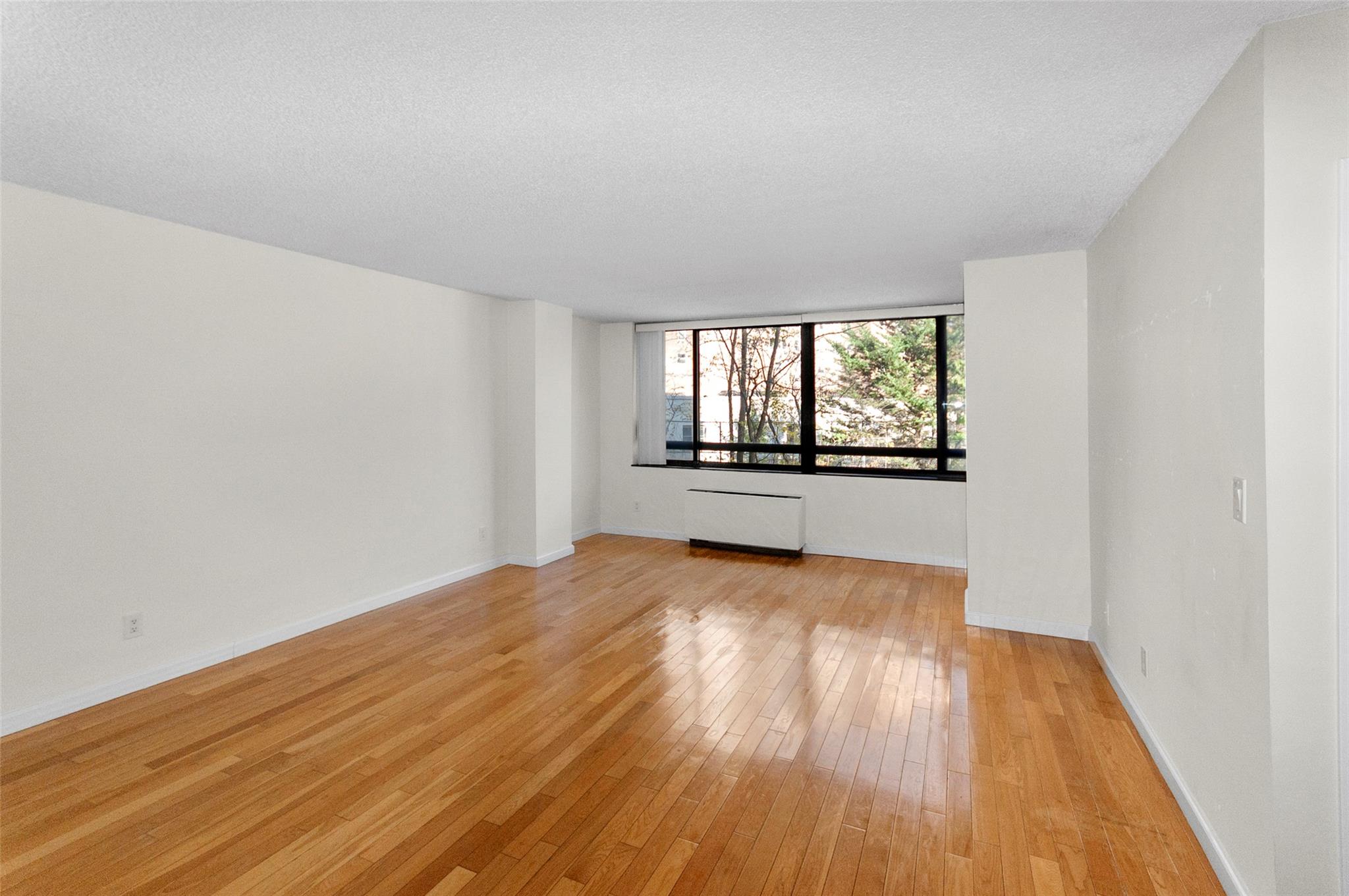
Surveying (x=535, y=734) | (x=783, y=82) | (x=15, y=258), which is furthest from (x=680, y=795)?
(x=15, y=258)

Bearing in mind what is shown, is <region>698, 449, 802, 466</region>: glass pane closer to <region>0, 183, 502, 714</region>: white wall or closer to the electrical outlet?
<region>0, 183, 502, 714</region>: white wall

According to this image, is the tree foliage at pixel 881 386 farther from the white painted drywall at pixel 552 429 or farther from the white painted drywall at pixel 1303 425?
the white painted drywall at pixel 1303 425

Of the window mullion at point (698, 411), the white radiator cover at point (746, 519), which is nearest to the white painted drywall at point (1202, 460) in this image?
the white radiator cover at point (746, 519)

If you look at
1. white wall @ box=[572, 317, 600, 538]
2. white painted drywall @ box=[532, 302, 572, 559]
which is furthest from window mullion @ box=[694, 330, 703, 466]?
white painted drywall @ box=[532, 302, 572, 559]

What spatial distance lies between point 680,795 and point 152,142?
126 inches

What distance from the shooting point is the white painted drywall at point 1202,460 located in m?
1.75

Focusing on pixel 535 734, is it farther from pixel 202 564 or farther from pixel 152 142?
pixel 152 142

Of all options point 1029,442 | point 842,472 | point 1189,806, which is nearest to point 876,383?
point 842,472

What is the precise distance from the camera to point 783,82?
77.4 inches

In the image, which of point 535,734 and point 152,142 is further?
point 535,734

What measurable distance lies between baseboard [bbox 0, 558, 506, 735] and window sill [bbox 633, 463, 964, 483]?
3.03 meters

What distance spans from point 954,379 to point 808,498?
184 centimetres

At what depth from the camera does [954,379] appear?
612 centimetres

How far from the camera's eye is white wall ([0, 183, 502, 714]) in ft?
9.72
